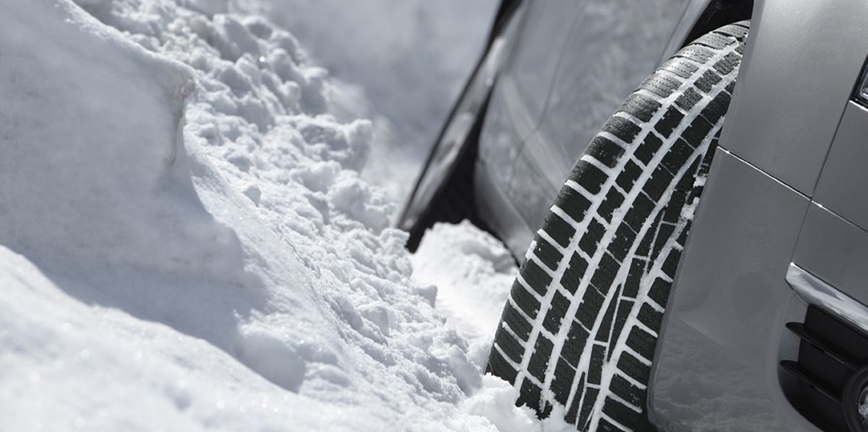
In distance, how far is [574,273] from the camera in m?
2.02

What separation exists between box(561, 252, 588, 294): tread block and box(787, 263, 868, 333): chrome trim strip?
42 centimetres

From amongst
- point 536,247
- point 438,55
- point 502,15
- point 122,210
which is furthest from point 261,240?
point 438,55

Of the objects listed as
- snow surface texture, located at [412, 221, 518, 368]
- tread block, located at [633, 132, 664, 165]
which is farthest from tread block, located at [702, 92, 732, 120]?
snow surface texture, located at [412, 221, 518, 368]

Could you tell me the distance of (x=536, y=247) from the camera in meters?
2.08

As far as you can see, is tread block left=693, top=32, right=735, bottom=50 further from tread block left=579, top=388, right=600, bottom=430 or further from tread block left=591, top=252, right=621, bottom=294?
tread block left=579, top=388, right=600, bottom=430

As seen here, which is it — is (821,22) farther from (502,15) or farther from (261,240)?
(502,15)

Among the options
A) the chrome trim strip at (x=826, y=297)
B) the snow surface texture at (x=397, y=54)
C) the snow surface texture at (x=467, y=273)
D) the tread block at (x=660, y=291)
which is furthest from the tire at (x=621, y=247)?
the snow surface texture at (x=397, y=54)

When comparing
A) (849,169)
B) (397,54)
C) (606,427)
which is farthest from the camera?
(397,54)

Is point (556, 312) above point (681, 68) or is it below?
below

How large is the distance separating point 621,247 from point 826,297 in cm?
42

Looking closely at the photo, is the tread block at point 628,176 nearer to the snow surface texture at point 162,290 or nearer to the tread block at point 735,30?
the tread block at point 735,30

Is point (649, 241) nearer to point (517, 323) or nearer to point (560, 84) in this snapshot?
point (517, 323)

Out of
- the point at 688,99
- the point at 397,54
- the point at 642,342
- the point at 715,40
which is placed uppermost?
the point at 715,40

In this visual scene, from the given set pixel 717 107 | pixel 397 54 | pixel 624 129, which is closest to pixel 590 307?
pixel 624 129
